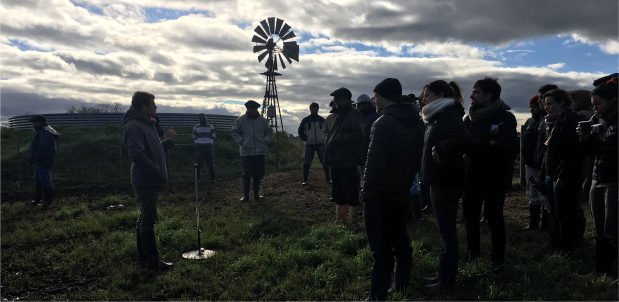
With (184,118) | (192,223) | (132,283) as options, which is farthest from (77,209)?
(184,118)

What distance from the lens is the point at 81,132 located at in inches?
627

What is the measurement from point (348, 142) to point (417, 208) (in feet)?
5.09

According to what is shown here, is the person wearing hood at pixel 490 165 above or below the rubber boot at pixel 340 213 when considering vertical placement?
above

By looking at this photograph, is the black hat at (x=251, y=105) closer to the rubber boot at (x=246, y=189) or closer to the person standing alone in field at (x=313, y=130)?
the rubber boot at (x=246, y=189)

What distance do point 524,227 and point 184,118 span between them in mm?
17863

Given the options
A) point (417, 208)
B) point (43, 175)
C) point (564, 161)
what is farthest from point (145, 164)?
point (43, 175)

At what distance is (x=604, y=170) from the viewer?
11.0ft

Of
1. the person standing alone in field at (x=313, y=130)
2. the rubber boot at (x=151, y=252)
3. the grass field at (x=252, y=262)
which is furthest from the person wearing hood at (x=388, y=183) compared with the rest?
the person standing alone in field at (x=313, y=130)

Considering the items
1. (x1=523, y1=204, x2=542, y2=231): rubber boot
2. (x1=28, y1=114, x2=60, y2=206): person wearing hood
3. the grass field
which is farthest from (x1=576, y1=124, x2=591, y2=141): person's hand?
(x1=28, y1=114, x2=60, y2=206): person wearing hood

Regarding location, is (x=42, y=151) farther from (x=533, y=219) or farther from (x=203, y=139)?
(x=533, y=219)

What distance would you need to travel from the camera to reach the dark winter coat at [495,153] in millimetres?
3502

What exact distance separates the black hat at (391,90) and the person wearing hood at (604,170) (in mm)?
1811

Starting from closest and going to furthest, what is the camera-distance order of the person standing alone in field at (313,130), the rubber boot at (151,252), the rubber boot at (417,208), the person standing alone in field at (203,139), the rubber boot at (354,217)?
the rubber boot at (151,252), the rubber boot at (354,217), the rubber boot at (417,208), the person standing alone in field at (313,130), the person standing alone in field at (203,139)

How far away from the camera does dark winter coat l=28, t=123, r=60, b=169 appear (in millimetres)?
8039
